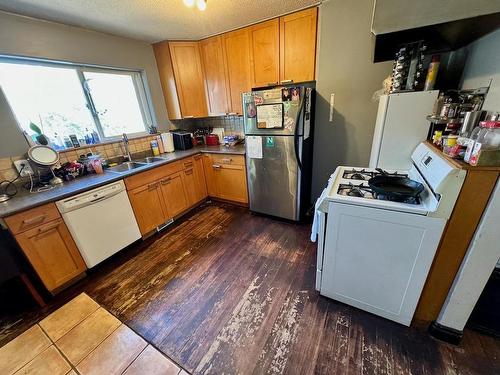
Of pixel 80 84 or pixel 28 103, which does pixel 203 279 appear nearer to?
pixel 28 103

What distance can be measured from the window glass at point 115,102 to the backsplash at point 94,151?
18 centimetres

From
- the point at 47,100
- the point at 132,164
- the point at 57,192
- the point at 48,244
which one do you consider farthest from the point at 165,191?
the point at 47,100

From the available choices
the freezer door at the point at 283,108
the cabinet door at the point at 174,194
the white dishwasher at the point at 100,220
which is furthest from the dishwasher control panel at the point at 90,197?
the freezer door at the point at 283,108

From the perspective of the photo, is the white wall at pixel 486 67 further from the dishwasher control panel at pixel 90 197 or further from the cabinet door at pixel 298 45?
the dishwasher control panel at pixel 90 197

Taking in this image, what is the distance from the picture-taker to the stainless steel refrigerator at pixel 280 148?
2061 mm

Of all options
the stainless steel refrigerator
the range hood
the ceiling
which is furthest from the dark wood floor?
the ceiling

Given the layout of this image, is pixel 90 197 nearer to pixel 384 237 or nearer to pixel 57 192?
pixel 57 192

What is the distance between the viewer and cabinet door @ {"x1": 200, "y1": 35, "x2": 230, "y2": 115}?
2.71 metres

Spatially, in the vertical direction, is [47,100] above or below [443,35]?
below

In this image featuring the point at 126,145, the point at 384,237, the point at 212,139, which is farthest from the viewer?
the point at 212,139

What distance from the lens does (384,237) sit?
1.15 m

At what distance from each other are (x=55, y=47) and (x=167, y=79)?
118 cm

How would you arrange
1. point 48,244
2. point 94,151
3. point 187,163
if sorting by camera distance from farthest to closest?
point 187,163 < point 94,151 < point 48,244

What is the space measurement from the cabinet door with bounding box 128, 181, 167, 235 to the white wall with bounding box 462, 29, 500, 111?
2.79 meters
